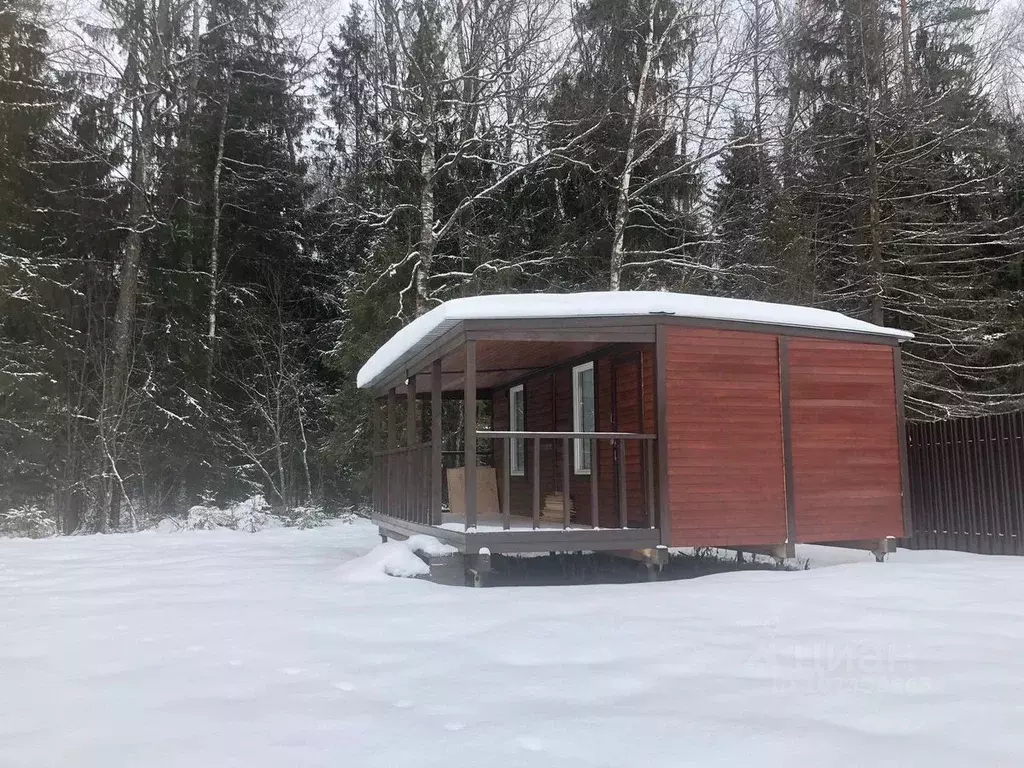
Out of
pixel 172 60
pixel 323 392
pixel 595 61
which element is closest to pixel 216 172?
pixel 172 60

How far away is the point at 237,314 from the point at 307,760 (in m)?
19.1

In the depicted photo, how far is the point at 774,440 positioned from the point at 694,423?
938 millimetres

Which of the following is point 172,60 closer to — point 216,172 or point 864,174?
point 216,172

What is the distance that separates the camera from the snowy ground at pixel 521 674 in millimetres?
3562

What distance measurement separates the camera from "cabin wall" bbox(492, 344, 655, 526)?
31.2 ft

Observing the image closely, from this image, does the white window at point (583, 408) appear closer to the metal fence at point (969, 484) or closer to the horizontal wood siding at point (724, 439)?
the horizontal wood siding at point (724, 439)

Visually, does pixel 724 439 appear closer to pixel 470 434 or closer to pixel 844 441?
pixel 844 441

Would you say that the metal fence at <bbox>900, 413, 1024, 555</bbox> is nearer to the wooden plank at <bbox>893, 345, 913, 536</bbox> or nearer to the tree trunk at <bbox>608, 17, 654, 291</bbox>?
the wooden plank at <bbox>893, 345, 913, 536</bbox>

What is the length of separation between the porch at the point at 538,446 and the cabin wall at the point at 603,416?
0.02 metres

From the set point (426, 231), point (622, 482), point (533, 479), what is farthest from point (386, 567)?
point (426, 231)

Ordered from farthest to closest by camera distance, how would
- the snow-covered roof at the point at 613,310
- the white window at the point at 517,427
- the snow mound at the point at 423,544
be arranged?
the white window at the point at 517,427, the snow mound at the point at 423,544, the snow-covered roof at the point at 613,310

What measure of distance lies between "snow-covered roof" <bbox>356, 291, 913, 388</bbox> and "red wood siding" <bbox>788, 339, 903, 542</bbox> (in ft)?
0.85

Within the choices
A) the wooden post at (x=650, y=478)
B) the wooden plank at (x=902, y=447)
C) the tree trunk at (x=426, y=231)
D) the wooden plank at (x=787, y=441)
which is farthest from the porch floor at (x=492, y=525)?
the tree trunk at (x=426, y=231)

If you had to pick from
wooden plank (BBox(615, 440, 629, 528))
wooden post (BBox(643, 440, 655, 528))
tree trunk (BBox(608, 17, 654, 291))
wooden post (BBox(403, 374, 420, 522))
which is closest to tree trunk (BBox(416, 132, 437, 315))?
tree trunk (BBox(608, 17, 654, 291))
